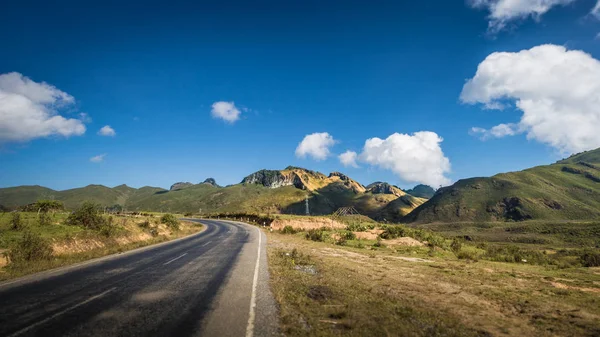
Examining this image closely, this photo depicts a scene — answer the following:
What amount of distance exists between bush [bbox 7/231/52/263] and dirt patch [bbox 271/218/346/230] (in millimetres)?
38351

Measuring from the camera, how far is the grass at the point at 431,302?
734 centimetres

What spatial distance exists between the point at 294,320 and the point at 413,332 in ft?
9.17

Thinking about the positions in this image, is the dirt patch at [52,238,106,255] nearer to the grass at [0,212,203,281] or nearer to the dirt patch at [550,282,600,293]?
the grass at [0,212,203,281]

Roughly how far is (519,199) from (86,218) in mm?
131964

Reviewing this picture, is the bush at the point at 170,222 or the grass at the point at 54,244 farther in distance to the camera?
the bush at the point at 170,222

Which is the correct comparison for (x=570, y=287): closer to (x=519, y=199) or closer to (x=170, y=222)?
(x=170, y=222)

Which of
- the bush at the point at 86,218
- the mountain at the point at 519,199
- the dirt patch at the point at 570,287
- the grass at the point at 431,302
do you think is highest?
the mountain at the point at 519,199

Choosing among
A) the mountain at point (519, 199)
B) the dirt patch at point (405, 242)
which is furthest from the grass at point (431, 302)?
the mountain at point (519, 199)

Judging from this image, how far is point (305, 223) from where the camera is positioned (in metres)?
60.1

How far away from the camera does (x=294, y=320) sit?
288 inches

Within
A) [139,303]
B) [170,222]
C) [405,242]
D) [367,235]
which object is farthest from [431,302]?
[170,222]

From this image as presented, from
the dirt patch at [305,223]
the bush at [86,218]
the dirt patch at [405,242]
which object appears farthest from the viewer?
the dirt patch at [305,223]

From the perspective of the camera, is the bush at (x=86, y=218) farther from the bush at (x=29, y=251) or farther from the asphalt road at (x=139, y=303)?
the asphalt road at (x=139, y=303)

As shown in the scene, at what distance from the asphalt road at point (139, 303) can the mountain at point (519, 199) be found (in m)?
119
